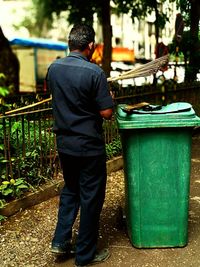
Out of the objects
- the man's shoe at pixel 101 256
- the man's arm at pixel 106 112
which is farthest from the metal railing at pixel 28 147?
Result: the man's arm at pixel 106 112

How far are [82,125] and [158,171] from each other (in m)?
0.82

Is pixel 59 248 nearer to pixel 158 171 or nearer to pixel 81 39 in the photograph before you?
pixel 158 171

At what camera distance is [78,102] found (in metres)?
2.96

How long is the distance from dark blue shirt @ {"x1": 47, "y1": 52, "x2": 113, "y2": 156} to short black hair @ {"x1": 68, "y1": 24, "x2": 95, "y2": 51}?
7 cm

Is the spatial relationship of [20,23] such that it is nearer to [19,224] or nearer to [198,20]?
[198,20]

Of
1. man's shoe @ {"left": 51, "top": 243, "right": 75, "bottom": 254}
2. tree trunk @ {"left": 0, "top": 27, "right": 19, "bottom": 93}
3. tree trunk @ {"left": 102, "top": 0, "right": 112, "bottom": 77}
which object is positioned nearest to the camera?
man's shoe @ {"left": 51, "top": 243, "right": 75, "bottom": 254}

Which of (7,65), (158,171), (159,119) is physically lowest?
(158,171)

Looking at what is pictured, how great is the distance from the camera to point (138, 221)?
11.2ft

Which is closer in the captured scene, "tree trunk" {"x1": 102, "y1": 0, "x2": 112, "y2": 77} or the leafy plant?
the leafy plant

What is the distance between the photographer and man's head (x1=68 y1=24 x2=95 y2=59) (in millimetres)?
3014

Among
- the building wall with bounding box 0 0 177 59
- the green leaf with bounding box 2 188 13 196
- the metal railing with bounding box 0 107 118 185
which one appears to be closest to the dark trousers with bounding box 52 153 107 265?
the green leaf with bounding box 2 188 13 196

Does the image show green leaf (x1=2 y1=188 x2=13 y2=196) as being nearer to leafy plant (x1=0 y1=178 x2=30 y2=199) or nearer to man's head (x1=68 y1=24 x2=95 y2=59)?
leafy plant (x1=0 y1=178 x2=30 y2=199)

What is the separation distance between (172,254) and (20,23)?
39.8m

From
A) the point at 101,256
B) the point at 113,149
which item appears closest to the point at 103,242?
the point at 101,256
